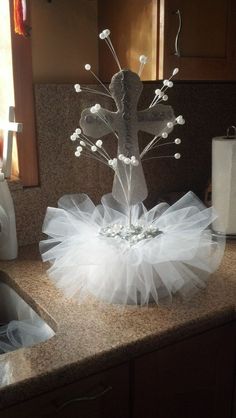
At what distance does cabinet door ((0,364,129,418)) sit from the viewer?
66 centimetres

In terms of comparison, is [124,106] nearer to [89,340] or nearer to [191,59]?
[191,59]

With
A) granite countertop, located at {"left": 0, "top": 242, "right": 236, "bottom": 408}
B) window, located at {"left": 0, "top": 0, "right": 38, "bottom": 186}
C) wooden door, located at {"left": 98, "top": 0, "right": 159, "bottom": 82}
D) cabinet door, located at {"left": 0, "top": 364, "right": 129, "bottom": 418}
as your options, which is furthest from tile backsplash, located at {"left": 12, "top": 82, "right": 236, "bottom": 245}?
cabinet door, located at {"left": 0, "top": 364, "right": 129, "bottom": 418}

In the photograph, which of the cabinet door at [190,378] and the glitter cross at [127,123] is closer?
the cabinet door at [190,378]

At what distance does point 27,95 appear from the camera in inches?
43.8

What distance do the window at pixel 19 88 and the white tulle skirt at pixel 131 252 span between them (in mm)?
242

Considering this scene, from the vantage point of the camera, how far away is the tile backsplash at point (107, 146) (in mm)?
1173

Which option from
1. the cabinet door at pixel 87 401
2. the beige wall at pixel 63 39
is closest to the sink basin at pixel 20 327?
the cabinet door at pixel 87 401

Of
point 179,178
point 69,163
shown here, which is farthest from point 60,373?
point 179,178

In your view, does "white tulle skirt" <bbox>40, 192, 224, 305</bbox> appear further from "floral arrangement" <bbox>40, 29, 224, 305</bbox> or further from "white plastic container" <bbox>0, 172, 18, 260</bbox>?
"white plastic container" <bbox>0, 172, 18, 260</bbox>

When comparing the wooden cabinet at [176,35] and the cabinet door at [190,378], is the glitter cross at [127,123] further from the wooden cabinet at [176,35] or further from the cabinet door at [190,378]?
the cabinet door at [190,378]

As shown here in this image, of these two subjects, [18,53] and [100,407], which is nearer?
[100,407]

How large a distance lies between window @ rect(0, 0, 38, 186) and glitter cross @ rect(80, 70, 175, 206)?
29 cm

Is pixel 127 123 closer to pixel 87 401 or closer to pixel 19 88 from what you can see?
pixel 19 88

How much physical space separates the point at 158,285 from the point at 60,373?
299mm
